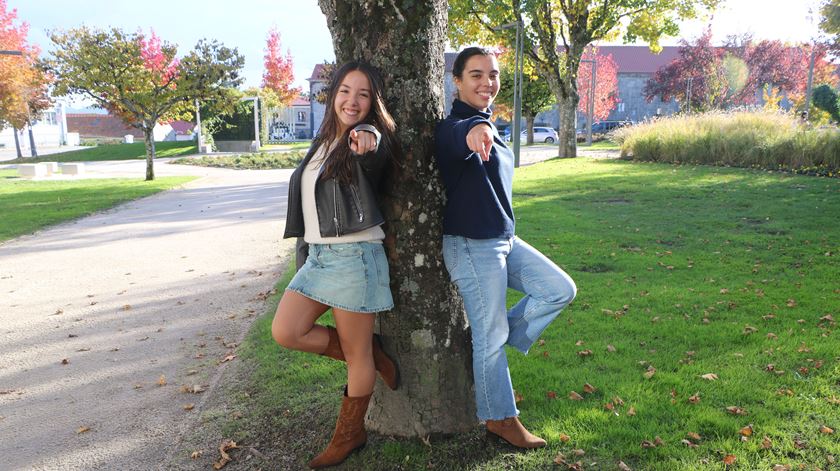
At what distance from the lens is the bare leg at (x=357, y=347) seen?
2.83 meters

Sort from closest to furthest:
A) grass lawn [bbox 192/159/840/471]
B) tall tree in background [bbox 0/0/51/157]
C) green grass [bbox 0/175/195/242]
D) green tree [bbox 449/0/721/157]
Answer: grass lawn [bbox 192/159/840/471] < green grass [bbox 0/175/195/242] < green tree [bbox 449/0/721/157] < tall tree in background [bbox 0/0/51/157]

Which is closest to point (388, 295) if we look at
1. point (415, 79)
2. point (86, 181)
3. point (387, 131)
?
point (387, 131)

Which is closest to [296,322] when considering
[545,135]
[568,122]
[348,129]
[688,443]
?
[348,129]

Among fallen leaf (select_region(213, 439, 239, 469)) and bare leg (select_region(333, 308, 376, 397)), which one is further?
fallen leaf (select_region(213, 439, 239, 469))

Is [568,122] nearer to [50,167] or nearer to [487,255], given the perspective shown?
[50,167]

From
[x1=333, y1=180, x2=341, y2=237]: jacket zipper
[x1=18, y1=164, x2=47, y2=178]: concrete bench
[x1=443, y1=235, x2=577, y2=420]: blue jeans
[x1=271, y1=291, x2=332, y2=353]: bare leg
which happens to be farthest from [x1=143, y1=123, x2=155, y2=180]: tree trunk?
[x1=443, y1=235, x2=577, y2=420]: blue jeans

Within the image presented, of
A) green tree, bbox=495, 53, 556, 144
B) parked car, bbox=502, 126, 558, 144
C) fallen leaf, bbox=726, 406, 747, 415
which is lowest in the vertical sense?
fallen leaf, bbox=726, 406, 747, 415

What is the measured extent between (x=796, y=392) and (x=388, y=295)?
2.52 metres

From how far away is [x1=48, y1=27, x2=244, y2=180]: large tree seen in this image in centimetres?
1827

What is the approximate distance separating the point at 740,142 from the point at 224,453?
58.4 ft

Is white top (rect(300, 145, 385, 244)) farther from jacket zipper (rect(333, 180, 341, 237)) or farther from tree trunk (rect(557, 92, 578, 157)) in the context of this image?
tree trunk (rect(557, 92, 578, 157))

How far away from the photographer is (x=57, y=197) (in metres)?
15.5

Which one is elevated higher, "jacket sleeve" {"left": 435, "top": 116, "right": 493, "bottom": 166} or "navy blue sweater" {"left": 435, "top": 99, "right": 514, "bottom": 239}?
"jacket sleeve" {"left": 435, "top": 116, "right": 493, "bottom": 166}

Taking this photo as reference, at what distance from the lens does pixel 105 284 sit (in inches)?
277
